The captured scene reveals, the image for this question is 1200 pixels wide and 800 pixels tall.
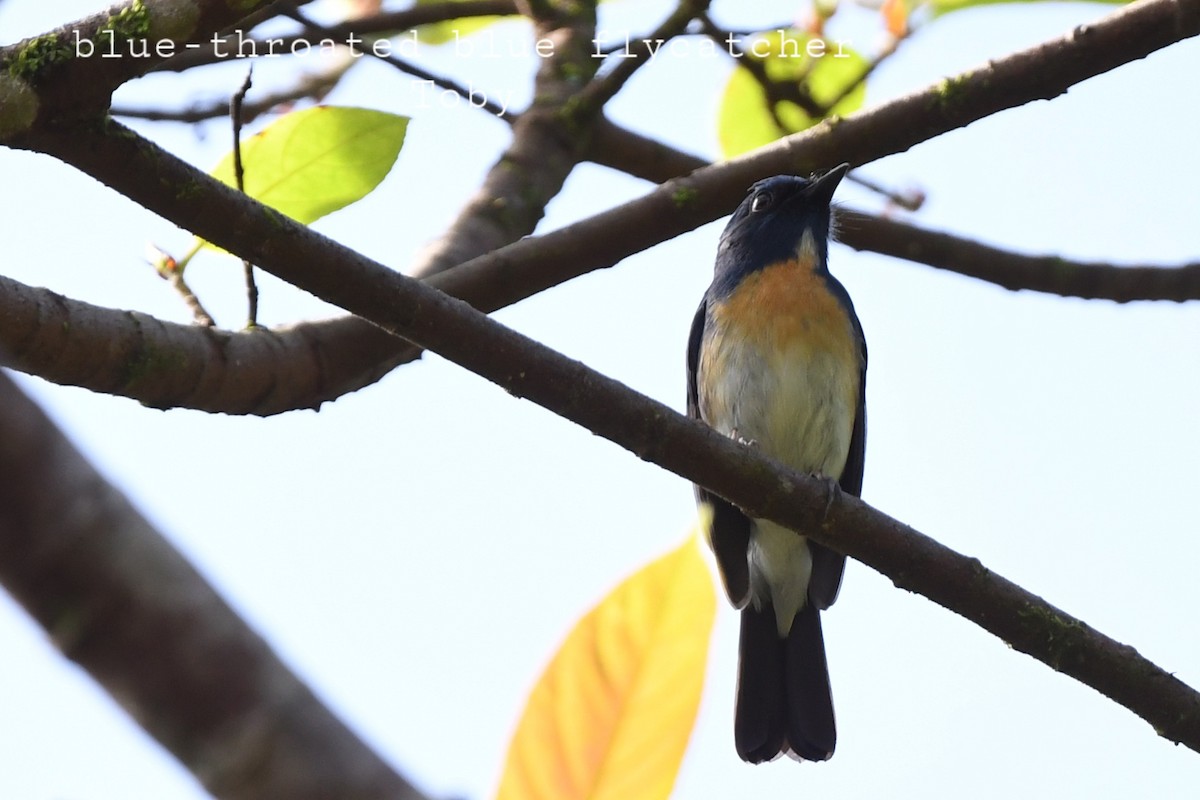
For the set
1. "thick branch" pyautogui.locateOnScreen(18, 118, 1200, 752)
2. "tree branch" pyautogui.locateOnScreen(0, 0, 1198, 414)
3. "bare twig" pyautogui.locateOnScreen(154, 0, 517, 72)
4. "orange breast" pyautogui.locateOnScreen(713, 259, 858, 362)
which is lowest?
"thick branch" pyautogui.locateOnScreen(18, 118, 1200, 752)

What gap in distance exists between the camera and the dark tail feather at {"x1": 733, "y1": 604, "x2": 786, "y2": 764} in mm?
5129

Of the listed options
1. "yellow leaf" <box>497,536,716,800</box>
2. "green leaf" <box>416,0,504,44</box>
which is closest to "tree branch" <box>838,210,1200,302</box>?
"green leaf" <box>416,0,504,44</box>

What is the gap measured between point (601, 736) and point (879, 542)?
171 cm

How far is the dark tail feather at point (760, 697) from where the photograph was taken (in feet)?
16.8

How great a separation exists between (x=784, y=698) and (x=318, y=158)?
3112 mm

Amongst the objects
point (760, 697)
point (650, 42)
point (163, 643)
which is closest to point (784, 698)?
point (760, 697)

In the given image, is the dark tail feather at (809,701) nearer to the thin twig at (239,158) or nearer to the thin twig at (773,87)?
the thin twig at (773,87)

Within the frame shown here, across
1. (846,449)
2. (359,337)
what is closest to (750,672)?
(846,449)

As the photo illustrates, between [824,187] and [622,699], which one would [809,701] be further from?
[622,699]

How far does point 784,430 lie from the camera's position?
5.26 m

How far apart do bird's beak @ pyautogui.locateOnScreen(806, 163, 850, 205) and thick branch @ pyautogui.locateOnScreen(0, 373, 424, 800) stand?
4184 millimetres

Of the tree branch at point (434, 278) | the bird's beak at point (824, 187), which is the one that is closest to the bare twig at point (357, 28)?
the tree branch at point (434, 278)

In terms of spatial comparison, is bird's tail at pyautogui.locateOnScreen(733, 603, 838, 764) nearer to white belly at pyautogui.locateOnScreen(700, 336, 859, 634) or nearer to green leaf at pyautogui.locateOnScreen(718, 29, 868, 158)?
white belly at pyautogui.locateOnScreen(700, 336, 859, 634)

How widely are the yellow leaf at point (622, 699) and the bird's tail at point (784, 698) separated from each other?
3.67 metres
